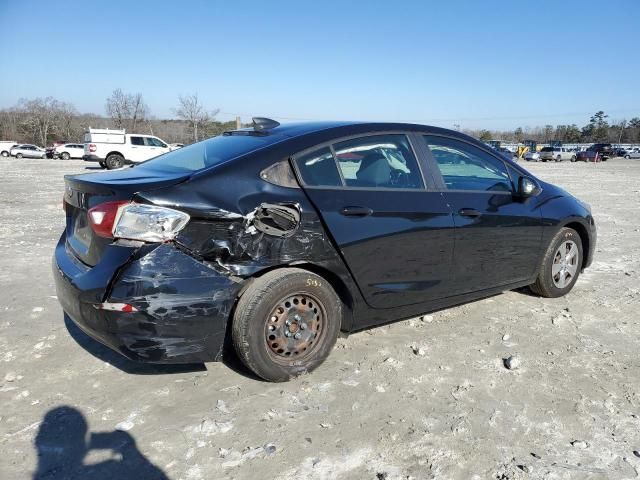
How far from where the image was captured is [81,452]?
2.39 m

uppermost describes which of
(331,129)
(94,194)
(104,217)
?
(331,129)

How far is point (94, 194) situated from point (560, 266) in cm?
402

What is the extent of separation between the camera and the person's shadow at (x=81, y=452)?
88.3 inches

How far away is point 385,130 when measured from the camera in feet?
11.6

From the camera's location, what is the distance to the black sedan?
265 cm

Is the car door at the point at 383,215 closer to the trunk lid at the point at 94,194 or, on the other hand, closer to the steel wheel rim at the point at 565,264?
the trunk lid at the point at 94,194

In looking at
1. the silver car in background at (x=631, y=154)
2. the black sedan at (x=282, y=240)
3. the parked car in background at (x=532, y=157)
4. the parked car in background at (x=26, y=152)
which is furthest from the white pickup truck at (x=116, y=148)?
the silver car in background at (x=631, y=154)

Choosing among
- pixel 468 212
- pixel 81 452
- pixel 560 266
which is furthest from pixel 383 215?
pixel 560 266

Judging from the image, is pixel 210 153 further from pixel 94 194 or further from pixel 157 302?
pixel 157 302

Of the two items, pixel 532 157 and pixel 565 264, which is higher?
pixel 532 157

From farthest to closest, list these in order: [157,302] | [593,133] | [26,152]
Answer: [593,133]
[26,152]
[157,302]

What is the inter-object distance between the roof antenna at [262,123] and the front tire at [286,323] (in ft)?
3.95

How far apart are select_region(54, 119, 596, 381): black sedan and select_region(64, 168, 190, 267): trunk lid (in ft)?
0.04

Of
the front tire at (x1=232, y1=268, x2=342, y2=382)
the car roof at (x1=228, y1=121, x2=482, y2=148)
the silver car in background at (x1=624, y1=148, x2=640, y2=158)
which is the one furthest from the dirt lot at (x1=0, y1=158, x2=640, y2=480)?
the silver car in background at (x1=624, y1=148, x2=640, y2=158)
